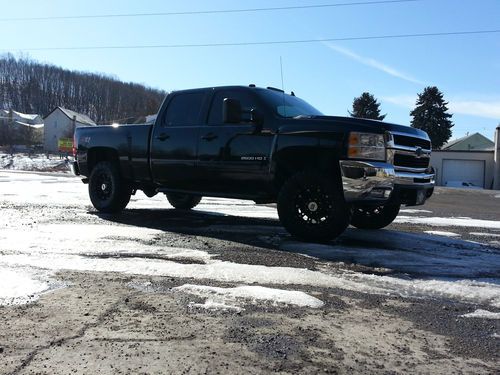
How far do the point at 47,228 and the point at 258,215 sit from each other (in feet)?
12.8

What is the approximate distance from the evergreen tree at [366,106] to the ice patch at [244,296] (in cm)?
6017

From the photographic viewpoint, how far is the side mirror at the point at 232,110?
7121 millimetres

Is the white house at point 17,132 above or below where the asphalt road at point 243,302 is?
above

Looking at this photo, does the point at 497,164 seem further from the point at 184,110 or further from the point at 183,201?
the point at 184,110

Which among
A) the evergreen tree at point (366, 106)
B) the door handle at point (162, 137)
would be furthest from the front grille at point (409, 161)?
the evergreen tree at point (366, 106)

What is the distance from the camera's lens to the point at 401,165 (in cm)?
646

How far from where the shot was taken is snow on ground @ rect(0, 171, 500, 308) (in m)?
4.66

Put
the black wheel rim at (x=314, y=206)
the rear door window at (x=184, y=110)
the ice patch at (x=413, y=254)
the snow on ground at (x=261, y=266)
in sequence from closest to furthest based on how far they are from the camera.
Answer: the snow on ground at (x=261, y=266) < the ice patch at (x=413, y=254) < the black wheel rim at (x=314, y=206) < the rear door window at (x=184, y=110)

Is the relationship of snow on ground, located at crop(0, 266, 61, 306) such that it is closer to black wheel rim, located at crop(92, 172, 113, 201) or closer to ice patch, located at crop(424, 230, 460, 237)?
black wheel rim, located at crop(92, 172, 113, 201)

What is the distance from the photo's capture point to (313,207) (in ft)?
21.7

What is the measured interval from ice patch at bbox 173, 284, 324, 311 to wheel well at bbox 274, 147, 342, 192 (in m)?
2.38

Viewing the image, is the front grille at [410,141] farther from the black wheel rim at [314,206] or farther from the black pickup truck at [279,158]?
the black wheel rim at [314,206]

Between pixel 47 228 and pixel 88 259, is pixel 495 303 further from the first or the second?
pixel 47 228

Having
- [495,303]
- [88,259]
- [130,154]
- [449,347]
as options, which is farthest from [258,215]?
[449,347]
